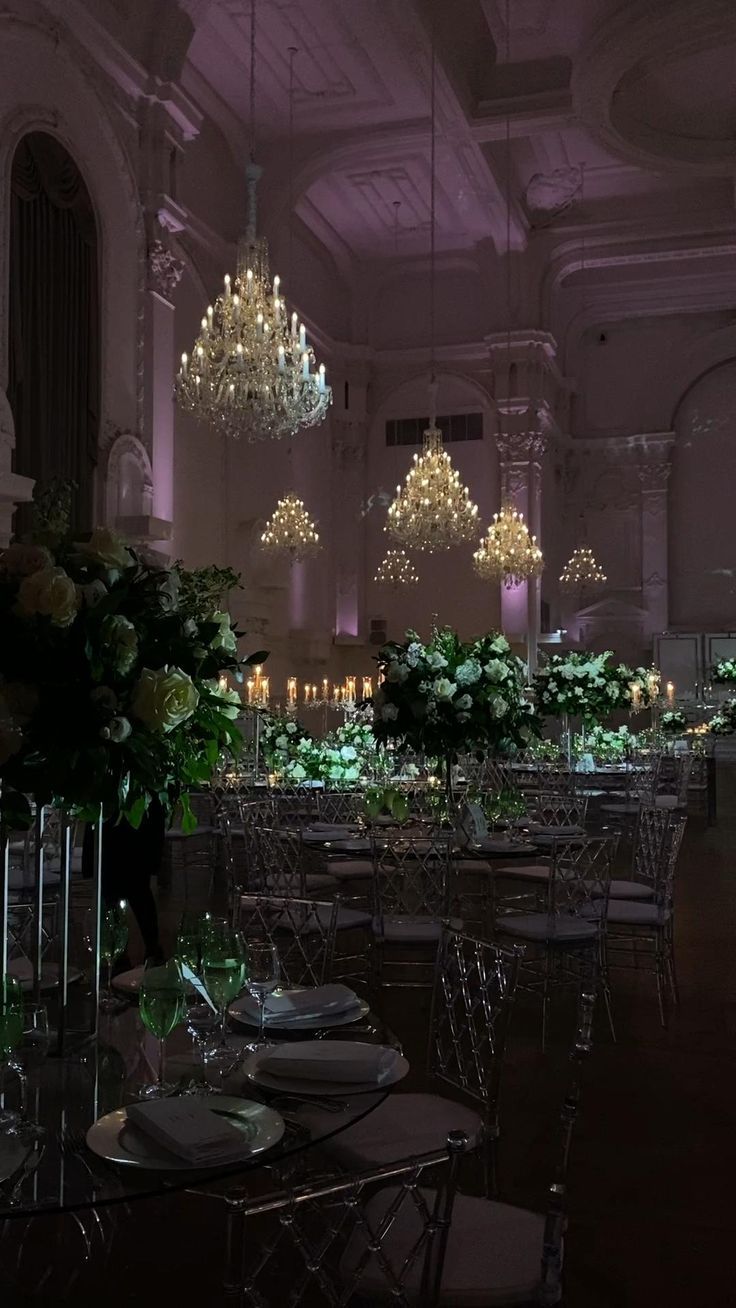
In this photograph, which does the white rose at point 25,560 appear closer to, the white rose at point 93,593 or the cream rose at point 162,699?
the white rose at point 93,593

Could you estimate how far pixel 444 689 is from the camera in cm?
619

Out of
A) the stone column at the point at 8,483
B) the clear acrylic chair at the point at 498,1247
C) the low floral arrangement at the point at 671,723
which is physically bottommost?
the clear acrylic chair at the point at 498,1247

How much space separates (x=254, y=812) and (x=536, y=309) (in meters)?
14.0

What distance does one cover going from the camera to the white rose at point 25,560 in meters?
2.35

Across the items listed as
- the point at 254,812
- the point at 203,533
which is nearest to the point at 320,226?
the point at 203,533

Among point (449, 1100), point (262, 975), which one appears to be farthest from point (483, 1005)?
point (262, 975)

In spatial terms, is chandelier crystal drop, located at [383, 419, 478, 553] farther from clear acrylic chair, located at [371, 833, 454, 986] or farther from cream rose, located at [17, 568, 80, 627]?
cream rose, located at [17, 568, 80, 627]

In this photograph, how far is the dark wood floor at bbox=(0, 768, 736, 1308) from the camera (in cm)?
310

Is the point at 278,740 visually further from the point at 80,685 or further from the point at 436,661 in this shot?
the point at 80,685

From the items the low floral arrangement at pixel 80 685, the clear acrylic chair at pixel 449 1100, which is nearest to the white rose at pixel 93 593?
the low floral arrangement at pixel 80 685

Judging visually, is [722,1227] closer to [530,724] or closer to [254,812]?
[530,724]

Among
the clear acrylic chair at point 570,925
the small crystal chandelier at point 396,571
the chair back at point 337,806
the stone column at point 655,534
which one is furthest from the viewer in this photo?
the stone column at point 655,534

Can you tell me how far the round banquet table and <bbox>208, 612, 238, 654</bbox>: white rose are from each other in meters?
0.89

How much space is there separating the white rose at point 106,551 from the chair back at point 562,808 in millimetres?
6032
